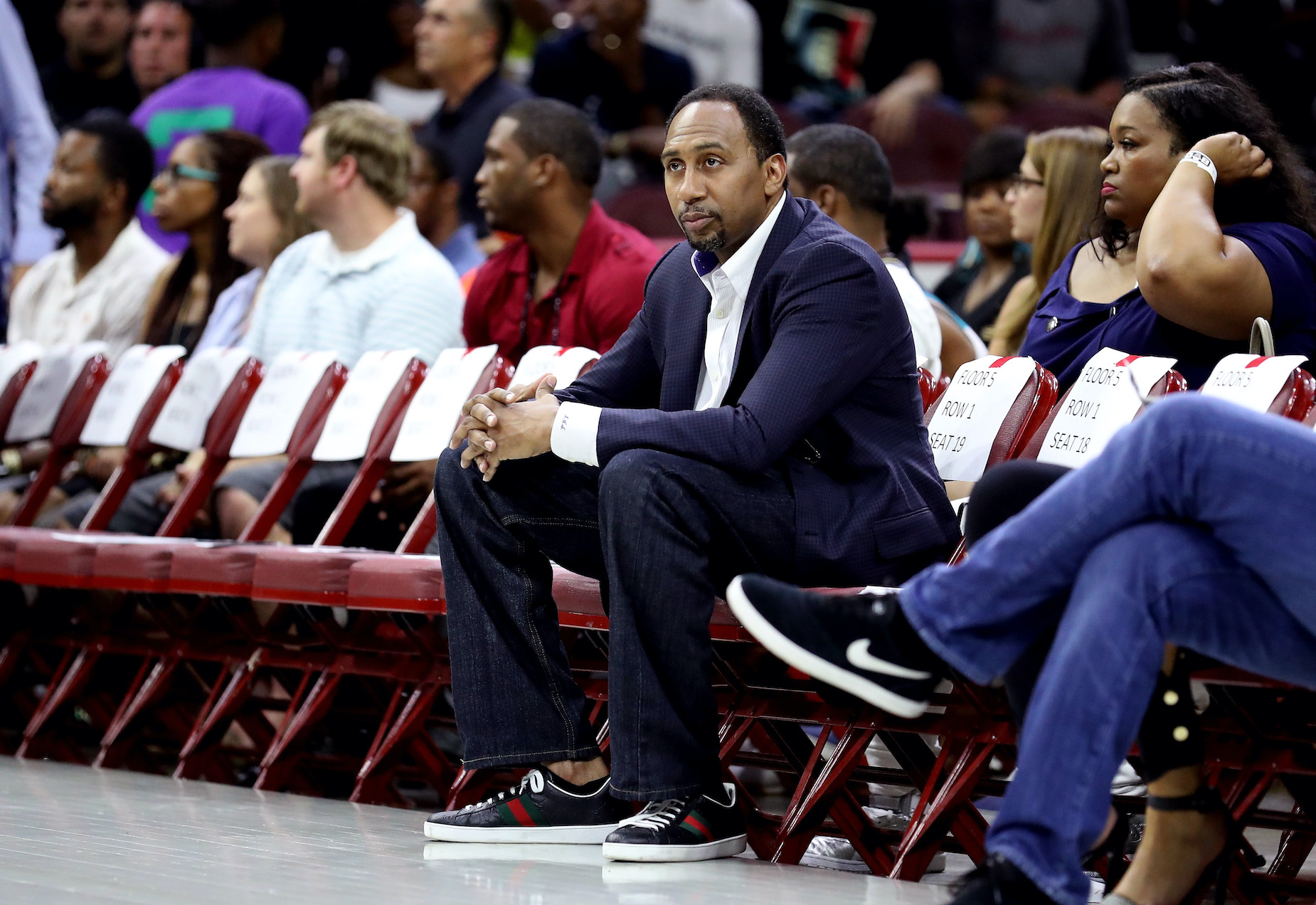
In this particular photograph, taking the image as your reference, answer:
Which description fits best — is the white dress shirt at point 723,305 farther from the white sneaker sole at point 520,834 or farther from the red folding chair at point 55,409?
the red folding chair at point 55,409

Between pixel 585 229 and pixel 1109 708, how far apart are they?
2.83 meters

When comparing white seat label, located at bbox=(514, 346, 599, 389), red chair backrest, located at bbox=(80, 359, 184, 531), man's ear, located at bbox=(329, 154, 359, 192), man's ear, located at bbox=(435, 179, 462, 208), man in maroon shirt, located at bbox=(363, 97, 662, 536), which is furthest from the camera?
man's ear, located at bbox=(435, 179, 462, 208)

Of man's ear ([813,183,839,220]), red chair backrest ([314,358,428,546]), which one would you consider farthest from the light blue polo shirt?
man's ear ([813,183,839,220])

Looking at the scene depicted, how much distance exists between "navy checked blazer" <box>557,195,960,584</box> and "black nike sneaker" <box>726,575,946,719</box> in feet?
1.59

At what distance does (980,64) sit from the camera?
23.8ft

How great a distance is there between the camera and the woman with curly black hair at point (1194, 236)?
9.46ft

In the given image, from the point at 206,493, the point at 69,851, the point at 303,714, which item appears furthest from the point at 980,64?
the point at 69,851

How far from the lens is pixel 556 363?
3793mm

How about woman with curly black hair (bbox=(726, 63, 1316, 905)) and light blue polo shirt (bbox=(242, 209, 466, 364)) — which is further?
light blue polo shirt (bbox=(242, 209, 466, 364))

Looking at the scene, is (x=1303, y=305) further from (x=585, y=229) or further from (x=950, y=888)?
(x=585, y=229)

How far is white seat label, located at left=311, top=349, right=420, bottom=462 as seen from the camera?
4090 millimetres

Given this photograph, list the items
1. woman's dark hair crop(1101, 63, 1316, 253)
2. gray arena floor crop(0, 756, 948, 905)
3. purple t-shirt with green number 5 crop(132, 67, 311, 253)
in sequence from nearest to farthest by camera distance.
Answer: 1. gray arena floor crop(0, 756, 948, 905)
2. woman's dark hair crop(1101, 63, 1316, 253)
3. purple t-shirt with green number 5 crop(132, 67, 311, 253)

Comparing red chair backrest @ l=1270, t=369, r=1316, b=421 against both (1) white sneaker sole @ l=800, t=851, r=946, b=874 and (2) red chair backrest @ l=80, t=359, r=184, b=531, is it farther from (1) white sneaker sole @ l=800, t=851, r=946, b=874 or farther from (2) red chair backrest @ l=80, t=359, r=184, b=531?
(2) red chair backrest @ l=80, t=359, r=184, b=531

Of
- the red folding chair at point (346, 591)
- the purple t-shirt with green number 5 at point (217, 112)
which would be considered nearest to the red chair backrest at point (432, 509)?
the red folding chair at point (346, 591)
